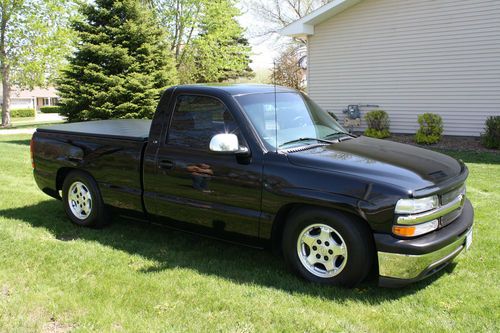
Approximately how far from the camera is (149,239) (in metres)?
5.46

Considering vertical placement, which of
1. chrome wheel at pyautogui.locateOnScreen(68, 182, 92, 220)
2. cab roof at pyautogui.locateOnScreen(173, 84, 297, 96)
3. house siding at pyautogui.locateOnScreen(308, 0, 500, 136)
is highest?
house siding at pyautogui.locateOnScreen(308, 0, 500, 136)

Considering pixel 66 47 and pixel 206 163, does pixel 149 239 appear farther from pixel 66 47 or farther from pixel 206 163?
pixel 66 47

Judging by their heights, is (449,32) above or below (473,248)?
above

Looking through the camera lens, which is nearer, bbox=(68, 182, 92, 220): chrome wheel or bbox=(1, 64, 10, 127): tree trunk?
bbox=(68, 182, 92, 220): chrome wheel

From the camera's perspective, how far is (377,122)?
14531mm

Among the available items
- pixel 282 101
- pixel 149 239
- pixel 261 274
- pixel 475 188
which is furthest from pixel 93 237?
pixel 475 188

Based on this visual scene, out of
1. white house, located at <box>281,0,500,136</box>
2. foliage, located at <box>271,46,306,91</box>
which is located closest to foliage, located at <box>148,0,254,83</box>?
foliage, located at <box>271,46,306,91</box>

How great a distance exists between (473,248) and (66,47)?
1177 inches

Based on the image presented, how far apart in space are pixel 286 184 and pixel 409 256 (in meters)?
1.16

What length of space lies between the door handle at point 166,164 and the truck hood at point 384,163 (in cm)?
132

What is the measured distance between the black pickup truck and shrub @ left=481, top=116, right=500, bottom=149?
8.14 meters

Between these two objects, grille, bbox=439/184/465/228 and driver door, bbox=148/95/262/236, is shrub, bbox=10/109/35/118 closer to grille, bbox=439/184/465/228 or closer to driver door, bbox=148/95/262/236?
driver door, bbox=148/95/262/236

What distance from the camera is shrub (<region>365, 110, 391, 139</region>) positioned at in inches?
569

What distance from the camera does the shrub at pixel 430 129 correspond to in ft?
42.3
